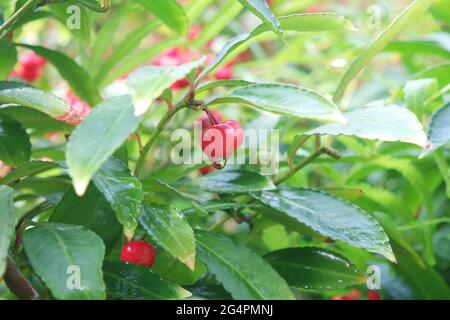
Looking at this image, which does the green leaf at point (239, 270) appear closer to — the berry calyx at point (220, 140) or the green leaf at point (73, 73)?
the berry calyx at point (220, 140)

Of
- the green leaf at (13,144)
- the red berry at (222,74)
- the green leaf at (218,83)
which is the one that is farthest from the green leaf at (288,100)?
the red berry at (222,74)

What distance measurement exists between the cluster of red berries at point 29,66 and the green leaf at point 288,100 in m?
0.92

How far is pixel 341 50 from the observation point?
4.91 ft

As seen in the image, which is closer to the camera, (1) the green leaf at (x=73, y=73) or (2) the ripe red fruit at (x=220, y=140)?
(2) the ripe red fruit at (x=220, y=140)

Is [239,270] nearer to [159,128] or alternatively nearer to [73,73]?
[159,128]

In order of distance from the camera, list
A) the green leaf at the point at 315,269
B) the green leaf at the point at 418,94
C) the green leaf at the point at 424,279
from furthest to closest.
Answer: the green leaf at the point at 424,279
the green leaf at the point at 418,94
the green leaf at the point at 315,269

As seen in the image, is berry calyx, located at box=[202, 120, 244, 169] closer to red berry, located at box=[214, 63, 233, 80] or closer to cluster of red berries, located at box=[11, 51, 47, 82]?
red berry, located at box=[214, 63, 233, 80]

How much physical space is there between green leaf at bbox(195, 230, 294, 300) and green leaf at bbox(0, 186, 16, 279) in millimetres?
184

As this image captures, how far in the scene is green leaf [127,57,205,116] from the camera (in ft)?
1.54

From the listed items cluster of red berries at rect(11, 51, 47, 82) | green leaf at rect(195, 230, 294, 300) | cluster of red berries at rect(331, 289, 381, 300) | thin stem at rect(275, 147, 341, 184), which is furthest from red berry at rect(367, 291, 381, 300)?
cluster of red berries at rect(11, 51, 47, 82)

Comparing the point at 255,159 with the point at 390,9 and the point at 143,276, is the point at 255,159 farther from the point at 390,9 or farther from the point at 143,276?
the point at 390,9

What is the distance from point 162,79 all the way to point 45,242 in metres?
0.18

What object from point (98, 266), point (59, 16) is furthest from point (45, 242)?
point (59, 16)

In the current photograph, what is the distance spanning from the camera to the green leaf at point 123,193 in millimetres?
560
